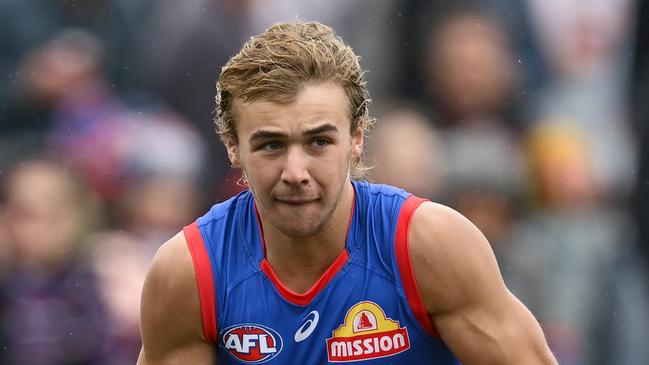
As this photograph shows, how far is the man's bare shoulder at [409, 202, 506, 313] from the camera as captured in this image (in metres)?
3.86

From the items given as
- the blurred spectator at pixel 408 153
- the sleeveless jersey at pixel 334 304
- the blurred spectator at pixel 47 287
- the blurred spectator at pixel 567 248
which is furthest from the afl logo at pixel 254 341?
the blurred spectator at pixel 567 248

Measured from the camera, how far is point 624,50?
22.6 ft

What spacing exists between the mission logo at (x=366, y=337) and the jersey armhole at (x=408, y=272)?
0.07 metres

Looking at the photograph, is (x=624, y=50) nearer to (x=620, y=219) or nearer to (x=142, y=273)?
(x=620, y=219)

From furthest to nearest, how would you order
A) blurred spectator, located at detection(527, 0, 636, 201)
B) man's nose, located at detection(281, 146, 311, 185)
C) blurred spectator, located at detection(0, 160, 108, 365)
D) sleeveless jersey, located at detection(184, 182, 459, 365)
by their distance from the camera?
blurred spectator, located at detection(527, 0, 636, 201) → blurred spectator, located at detection(0, 160, 108, 365) → sleeveless jersey, located at detection(184, 182, 459, 365) → man's nose, located at detection(281, 146, 311, 185)

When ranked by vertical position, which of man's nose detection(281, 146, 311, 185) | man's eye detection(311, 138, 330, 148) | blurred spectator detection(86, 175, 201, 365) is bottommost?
man's nose detection(281, 146, 311, 185)

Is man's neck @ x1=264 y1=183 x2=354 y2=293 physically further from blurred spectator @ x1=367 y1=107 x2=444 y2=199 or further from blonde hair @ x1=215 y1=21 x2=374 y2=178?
blurred spectator @ x1=367 y1=107 x2=444 y2=199

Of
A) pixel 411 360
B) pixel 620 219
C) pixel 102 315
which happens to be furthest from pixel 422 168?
pixel 411 360

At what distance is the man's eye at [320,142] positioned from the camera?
3.80 m

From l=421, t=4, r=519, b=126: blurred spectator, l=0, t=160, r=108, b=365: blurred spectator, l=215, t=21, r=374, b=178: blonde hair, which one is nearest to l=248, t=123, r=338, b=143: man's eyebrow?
l=215, t=21, r=374, b=178: blonde hair

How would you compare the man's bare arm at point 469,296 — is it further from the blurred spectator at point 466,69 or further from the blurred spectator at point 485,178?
the blurred spectator at point 466,69

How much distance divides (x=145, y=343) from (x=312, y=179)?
839 mm

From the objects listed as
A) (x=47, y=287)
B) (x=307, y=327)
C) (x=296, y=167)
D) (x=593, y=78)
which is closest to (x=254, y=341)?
(x=307, y=327)

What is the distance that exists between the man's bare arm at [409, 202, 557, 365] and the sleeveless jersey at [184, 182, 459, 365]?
0.06 meters
